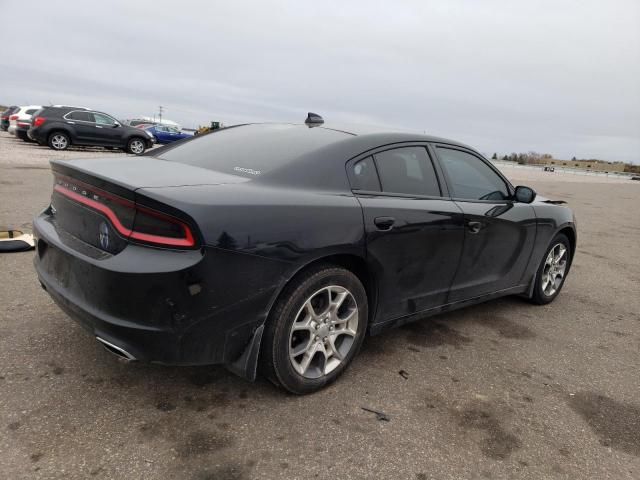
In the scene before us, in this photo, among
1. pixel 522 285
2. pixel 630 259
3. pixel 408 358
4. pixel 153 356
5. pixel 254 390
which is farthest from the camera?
pixel 630 259

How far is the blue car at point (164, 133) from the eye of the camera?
100ft

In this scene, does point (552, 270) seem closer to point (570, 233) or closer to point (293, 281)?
point (570, 233)

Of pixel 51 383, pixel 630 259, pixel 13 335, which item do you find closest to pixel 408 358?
pixel 51 383

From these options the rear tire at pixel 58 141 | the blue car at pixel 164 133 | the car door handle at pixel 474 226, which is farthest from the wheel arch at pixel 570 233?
the blue car at pixel 164 133

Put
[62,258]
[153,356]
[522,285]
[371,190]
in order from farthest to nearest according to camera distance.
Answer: [522,285] < [371,190] < [62,258] < [153,356]

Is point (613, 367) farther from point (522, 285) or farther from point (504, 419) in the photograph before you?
point (504, 419)

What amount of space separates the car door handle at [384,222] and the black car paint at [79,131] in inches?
705

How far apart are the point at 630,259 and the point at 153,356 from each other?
7.35 m

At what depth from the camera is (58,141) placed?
18.1m

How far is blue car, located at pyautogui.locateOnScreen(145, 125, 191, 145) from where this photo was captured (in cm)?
3056

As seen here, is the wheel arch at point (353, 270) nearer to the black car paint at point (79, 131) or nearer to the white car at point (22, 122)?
the black car paint at point (79, 131)

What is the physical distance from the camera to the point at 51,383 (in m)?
2.68

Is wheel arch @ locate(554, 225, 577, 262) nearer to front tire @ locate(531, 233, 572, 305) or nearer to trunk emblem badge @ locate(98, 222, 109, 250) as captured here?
front tire @ locate(531, 233, 572, 305)

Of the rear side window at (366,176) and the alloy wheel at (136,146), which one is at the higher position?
the rear side window at (366,176)
